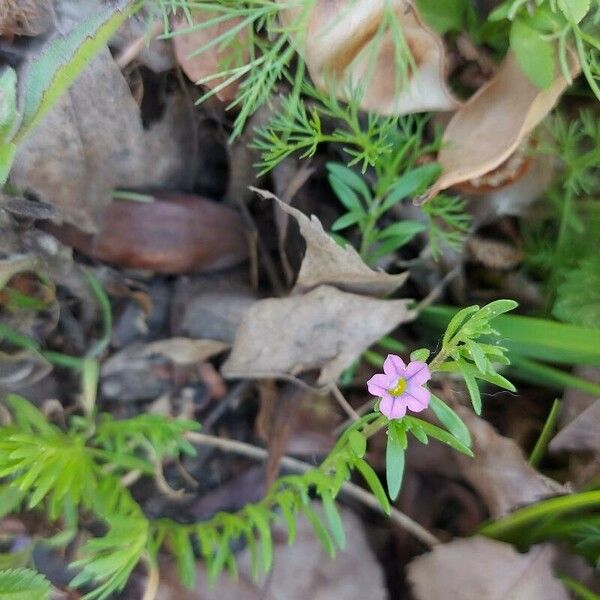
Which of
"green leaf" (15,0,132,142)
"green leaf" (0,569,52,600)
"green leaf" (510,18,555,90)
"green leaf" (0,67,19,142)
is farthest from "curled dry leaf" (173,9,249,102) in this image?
"green leaf" (0,569,52,600)

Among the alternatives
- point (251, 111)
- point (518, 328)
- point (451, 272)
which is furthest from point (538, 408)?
point (251, 111)

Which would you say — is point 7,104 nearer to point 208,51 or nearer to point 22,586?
point 208,51

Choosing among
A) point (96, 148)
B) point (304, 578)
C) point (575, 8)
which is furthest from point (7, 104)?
point (304, 578)

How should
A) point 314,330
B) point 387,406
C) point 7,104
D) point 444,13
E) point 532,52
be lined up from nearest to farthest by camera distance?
point 387,406
point 7,104
point 532,52
point 444,13
point 314,330

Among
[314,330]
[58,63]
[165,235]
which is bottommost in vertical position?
[314,330]

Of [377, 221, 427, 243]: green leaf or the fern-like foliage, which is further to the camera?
[377, 221, 427, 243]: green leaf

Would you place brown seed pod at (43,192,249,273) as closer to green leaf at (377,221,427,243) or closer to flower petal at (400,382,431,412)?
green leaf at (377,221,427,243)

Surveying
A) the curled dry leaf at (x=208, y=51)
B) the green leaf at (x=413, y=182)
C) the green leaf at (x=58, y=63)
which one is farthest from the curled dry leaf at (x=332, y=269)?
the green leaf at (x=58, y=63)
